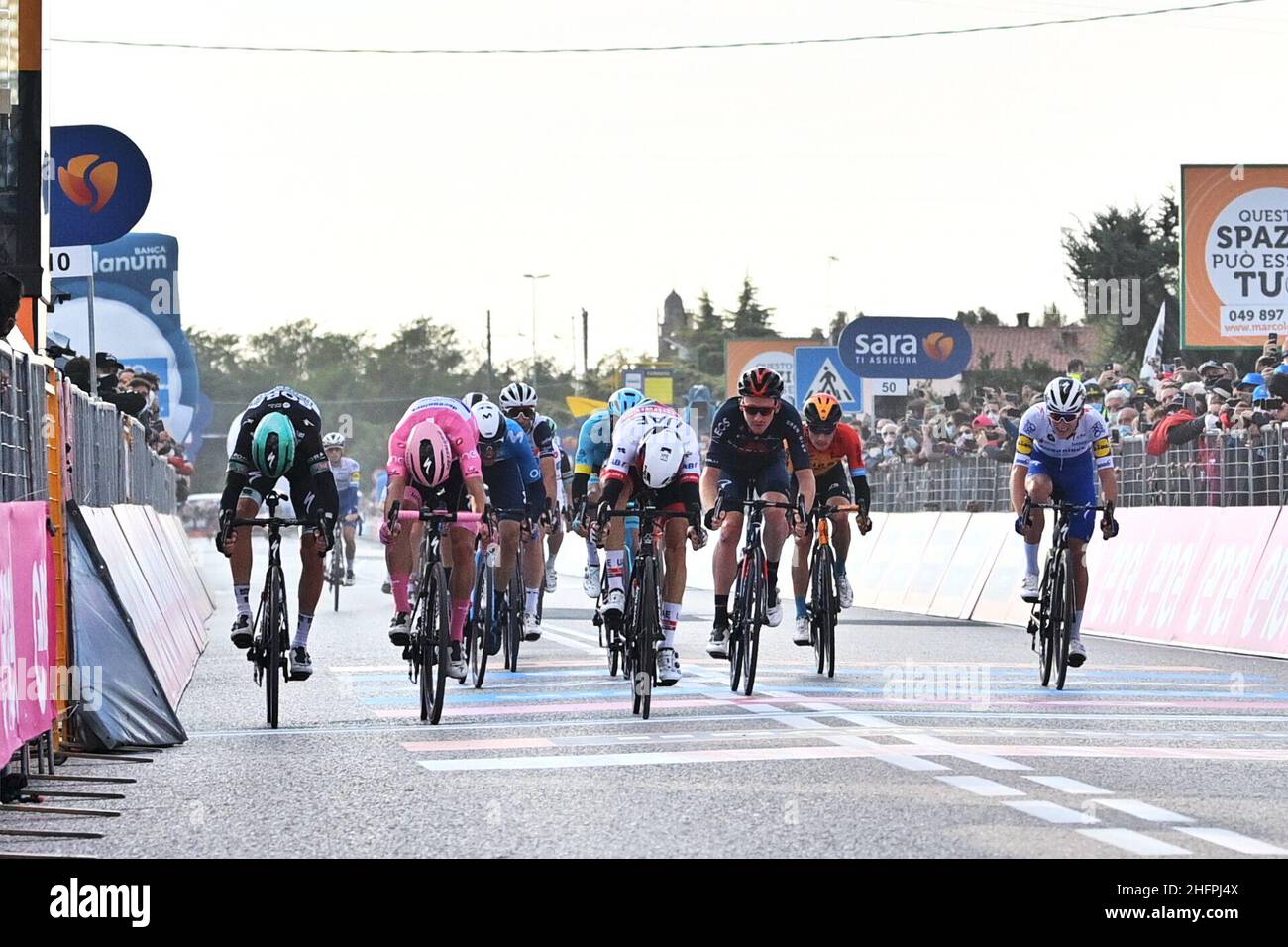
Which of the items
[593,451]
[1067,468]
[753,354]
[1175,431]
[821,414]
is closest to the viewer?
[1067,468]

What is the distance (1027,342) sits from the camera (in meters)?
126

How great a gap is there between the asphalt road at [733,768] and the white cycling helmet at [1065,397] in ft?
5.61

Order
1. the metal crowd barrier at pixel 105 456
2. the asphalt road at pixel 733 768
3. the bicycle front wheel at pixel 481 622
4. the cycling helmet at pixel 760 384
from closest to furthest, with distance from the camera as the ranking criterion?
1. the asphalt road at pixel 733 768
2. the metal crowd barrier at pixel 105 456
3. the cycling helmet at pixel 760 384
4. the bicycle front wheel at pixel 481 622

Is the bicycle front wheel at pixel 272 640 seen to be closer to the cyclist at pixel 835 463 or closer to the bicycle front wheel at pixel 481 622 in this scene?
the bicycle front wheel at pixel 481 622

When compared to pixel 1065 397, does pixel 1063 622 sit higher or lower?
lower

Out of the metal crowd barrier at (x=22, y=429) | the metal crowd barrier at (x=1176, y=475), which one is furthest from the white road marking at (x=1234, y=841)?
the metal crowd barrier at (x=1176, y=475)

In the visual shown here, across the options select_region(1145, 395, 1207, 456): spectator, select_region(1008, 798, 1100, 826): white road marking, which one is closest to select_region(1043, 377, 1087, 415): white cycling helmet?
select_region(1008, 798, 1100, 826): white road marking

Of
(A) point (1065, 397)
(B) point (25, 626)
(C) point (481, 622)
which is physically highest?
(A) point (1065, 397)

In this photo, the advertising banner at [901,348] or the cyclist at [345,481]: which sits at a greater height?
the advertising banner at [901,348]

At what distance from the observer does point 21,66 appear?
11102 millimetres

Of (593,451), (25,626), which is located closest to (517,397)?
(593,451)

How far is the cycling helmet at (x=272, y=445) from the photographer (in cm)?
1223

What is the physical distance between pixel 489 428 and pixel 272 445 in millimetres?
3582

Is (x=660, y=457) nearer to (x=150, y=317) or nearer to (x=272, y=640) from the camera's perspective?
(x=272, y=640)
